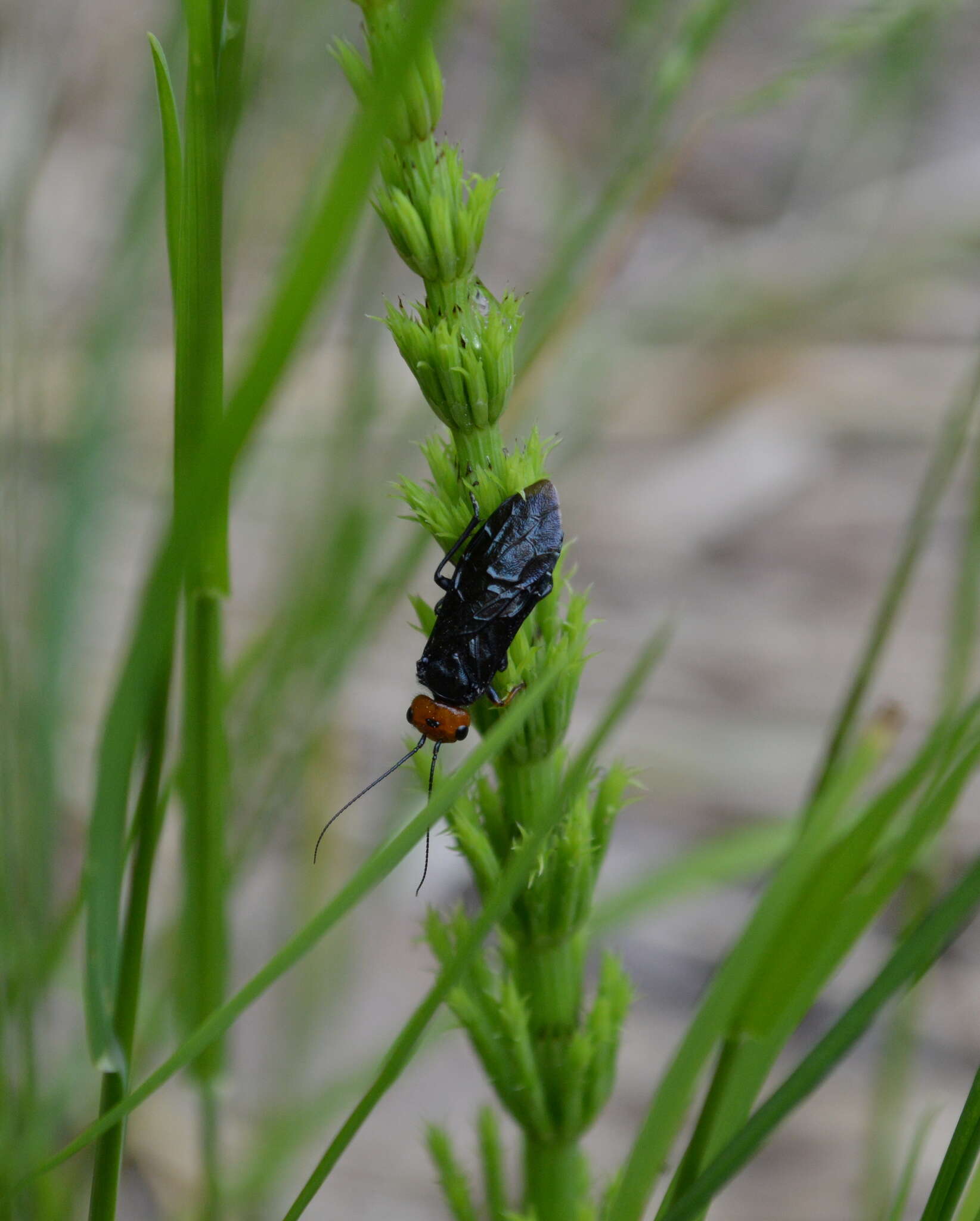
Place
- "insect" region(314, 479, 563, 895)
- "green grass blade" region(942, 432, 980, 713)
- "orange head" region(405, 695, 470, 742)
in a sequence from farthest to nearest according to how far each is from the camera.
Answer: "orange head" region(405, 695, 470, 742), "green grass blade" region(942, 432, 980, 713), "insect" region(314, 479, 563, 895)

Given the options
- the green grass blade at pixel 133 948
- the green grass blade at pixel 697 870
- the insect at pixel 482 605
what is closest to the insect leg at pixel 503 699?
the insect at pixel 482 605

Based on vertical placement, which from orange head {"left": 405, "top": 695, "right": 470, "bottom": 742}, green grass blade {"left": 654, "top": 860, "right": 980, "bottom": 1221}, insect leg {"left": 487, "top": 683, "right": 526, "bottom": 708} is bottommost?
green grass blade {"left": 654, "top": 860, "right": 980, "bottom": 1221}

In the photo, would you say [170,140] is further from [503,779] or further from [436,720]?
[436,720]

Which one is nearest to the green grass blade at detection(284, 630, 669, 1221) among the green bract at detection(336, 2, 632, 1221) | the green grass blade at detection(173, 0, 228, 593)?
the green bract at detection(336, 2, 632, 1221)

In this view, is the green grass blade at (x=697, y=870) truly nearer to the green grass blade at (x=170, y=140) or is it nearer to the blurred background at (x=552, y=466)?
the blurred background at (x=552, y=466)

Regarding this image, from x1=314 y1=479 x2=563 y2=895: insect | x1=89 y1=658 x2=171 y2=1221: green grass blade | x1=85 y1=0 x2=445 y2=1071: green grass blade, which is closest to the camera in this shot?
x1=85 y1=0 x2=445 y2=1071: green grass blade

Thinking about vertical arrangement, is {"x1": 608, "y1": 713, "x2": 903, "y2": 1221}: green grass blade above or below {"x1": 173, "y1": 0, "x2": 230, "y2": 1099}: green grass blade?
below

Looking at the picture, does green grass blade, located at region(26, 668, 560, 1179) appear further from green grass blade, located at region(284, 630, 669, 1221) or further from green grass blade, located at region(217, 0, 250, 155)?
green grass blade, located at region(217, 0, 250, 155)
